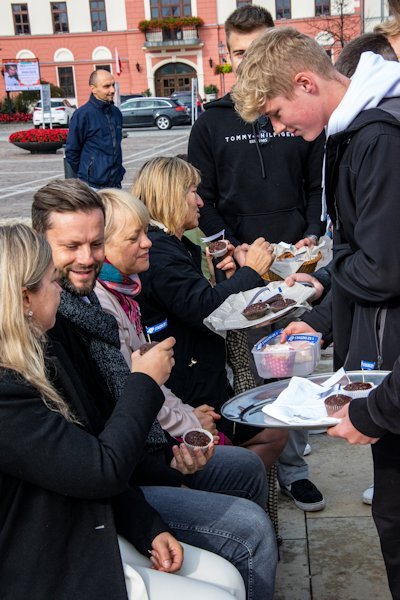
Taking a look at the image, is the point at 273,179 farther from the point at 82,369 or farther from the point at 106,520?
the point at 106,520

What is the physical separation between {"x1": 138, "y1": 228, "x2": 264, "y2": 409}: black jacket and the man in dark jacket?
6.02m

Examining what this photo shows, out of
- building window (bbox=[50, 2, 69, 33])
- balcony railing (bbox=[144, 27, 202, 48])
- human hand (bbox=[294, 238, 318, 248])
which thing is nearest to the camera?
human hand (bbox=[294, 238, 318, 248])

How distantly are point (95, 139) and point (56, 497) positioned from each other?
24.8 feet

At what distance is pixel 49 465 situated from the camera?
5.52 feet

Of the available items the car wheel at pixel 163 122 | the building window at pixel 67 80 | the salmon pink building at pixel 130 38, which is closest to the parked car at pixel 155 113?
the car wheel at pixel 163 122

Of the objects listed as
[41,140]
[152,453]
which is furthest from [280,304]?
[41,140]

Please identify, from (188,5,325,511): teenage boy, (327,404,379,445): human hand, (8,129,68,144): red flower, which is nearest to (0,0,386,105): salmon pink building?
(8,129,68,144): red flower

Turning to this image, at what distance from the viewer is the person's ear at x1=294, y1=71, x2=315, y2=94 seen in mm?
2174

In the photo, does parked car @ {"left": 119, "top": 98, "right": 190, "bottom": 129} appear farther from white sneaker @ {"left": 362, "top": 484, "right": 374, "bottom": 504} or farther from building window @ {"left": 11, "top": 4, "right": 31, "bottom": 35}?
white sneaker @ {"left": 362, "top": 484, "right": 374, "bottom": 504}

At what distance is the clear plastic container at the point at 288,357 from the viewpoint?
248cm

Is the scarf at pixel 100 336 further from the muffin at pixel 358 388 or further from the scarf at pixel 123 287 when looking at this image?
the muffin at pixel 358 388

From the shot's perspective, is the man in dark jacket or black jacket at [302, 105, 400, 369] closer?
black jacket at [302, 105, 400, 369]

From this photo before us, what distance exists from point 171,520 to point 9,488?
64cm

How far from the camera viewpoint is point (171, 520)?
86.2 inches
